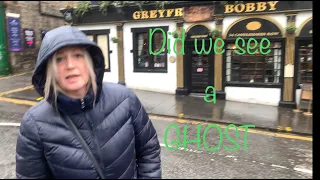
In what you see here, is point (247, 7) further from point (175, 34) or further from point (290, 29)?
point (175, 34)

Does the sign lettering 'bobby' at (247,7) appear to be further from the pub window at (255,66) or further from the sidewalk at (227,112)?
the sidewalk at (227,112)

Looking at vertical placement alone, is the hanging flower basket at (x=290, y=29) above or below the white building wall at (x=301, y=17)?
below

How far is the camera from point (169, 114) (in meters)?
4.39

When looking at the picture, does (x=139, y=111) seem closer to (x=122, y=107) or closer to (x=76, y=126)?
(x=122, y=107)

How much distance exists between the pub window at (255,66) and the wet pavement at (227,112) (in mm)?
527

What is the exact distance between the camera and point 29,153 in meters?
1.13

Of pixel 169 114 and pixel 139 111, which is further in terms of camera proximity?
pixel 169 114

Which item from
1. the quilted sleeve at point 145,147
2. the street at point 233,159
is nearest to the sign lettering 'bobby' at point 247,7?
the street at point 233,159

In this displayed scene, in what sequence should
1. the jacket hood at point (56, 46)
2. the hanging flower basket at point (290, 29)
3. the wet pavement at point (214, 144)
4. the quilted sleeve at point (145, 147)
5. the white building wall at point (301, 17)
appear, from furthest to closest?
the white building wall at point (301, 17) < the hanging flower basket at point (290, 29) < the wet pavement at point (214, 144) < the quilted sleeve at point (145, 147) < the jacket hood at point (56, 46)

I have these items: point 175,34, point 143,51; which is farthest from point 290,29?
point 175,34

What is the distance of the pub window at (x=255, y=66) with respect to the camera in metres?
3.13

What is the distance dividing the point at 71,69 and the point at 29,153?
387 mm

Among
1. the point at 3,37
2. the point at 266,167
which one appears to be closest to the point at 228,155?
the point at 266,167

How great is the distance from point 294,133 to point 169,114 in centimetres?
230
